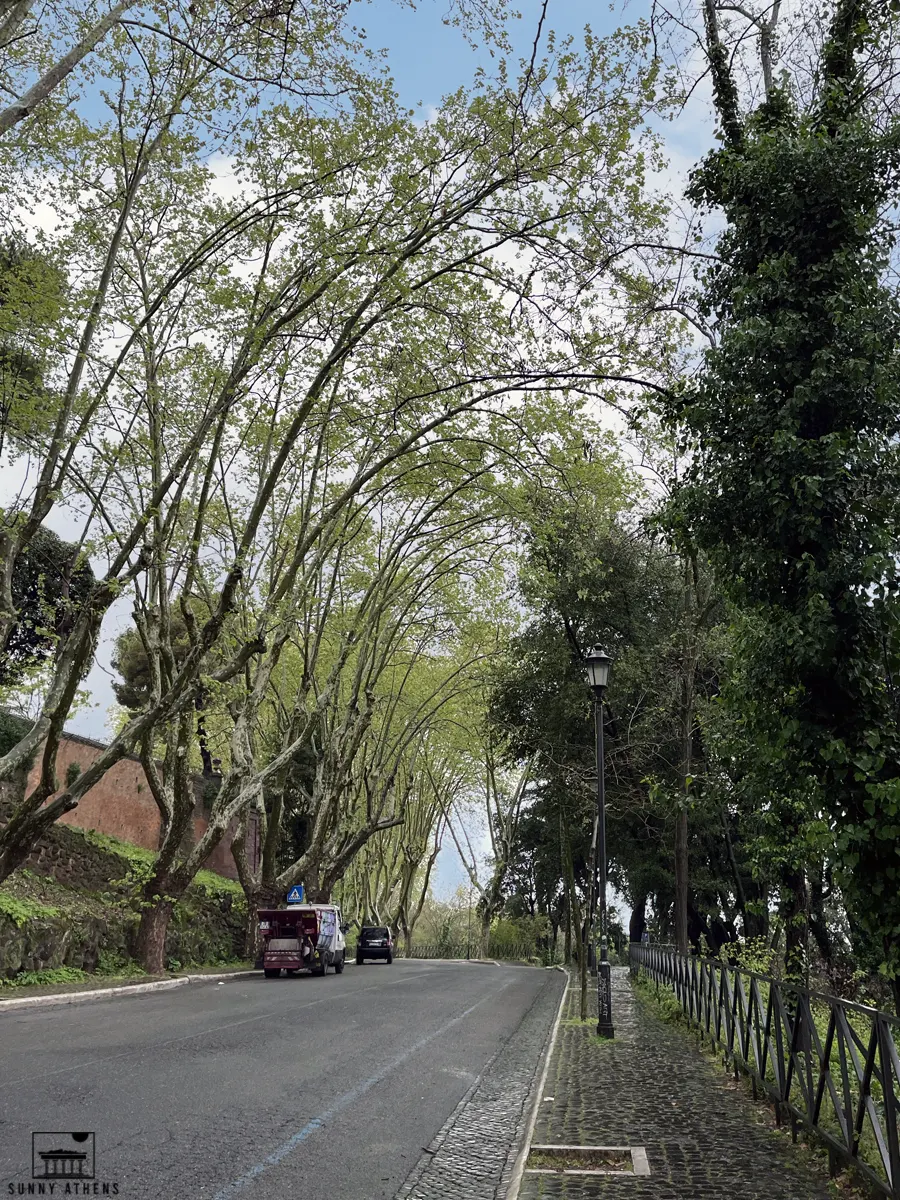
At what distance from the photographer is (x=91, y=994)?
1597 cm

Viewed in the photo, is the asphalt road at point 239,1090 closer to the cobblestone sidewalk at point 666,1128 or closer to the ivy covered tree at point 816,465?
the cobblestone sidewalk at point 666,1128

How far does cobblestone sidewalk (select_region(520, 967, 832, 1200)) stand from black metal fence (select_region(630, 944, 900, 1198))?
0.26 meters

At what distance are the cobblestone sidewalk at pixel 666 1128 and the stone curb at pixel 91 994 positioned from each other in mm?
8220

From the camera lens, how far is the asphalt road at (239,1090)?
5.67 m

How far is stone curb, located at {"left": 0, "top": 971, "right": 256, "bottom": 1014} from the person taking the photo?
1438cm

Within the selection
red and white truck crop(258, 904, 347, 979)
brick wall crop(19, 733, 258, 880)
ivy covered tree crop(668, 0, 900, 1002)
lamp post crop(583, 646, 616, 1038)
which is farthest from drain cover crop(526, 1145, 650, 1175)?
red and white truck crop(258, 904, 347, 979)

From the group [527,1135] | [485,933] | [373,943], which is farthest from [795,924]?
[485,933]

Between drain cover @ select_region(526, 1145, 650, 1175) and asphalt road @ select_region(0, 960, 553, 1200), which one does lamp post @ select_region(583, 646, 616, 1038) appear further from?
drain cover @ select_region(526, 1145, 650, 1175)

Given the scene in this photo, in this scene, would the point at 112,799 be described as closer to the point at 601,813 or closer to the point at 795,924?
the point at 601,813

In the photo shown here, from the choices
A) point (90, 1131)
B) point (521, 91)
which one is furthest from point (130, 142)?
point (90, 1131)

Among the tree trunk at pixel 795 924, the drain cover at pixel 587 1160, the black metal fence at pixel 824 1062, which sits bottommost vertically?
the drain cover at pixel 587 1160

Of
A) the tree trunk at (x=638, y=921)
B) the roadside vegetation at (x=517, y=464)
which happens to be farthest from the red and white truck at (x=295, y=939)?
the tree trunk at (x=638, y=921)

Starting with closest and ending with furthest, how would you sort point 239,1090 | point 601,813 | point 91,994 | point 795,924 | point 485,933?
point 239,1090 < point 795,924 < point 601,813 < point 91,994 < point 485,933

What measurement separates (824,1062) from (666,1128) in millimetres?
1688
